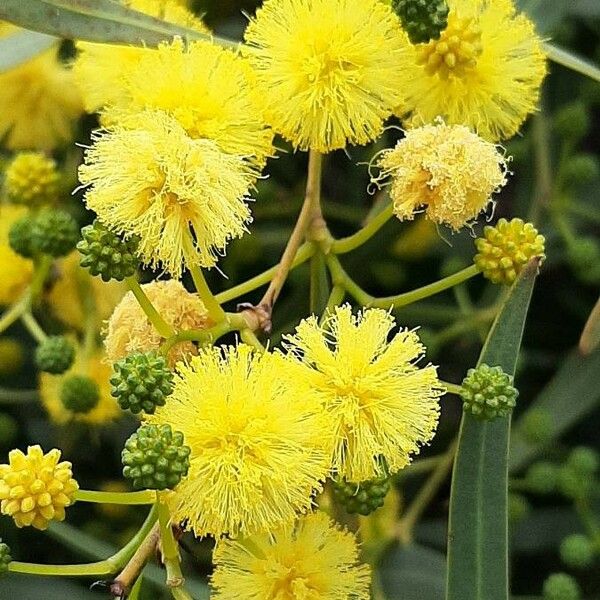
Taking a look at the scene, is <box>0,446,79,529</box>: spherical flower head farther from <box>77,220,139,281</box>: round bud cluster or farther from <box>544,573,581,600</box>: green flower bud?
<box>544,573,581,600</box>: green flower bud

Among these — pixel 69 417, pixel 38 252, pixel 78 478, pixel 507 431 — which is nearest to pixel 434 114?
pixel 507 431

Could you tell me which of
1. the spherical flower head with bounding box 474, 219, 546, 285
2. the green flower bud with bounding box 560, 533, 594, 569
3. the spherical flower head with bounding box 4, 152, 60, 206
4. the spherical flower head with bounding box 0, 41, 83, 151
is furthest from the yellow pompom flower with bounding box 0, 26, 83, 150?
the green flower bud with bounding box 560, 533, 594, 569

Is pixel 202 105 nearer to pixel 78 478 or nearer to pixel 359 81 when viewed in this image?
pixel 359 81

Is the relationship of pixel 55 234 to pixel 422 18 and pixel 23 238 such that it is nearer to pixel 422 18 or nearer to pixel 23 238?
pixel 23 238

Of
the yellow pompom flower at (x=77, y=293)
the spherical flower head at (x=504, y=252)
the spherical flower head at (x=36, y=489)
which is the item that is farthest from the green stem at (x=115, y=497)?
the yellow pompom flower at (x=77, y=293)

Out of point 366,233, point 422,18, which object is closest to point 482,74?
point 422,18

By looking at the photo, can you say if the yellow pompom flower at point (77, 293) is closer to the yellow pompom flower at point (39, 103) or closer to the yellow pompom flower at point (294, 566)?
the yellow pompom flower at point (39, 103)
